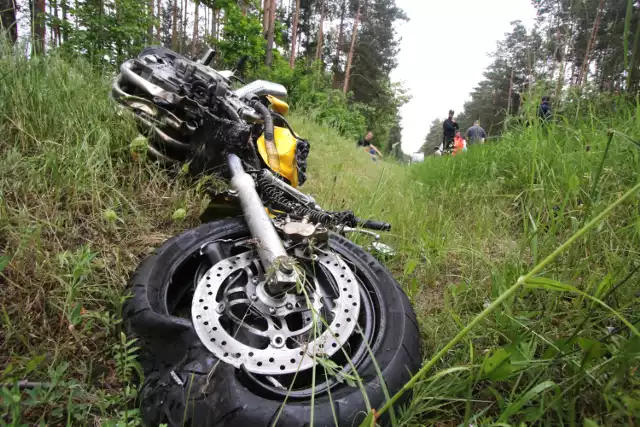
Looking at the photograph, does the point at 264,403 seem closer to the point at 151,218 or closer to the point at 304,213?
the point at 304,213

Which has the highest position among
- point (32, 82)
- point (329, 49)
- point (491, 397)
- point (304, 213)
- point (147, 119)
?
point (329, 49)

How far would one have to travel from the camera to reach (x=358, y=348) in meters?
1.21

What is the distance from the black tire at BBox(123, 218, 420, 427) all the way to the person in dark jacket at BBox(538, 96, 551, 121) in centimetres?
218

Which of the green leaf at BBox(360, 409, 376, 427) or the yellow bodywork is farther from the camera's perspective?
the yellow bodywork

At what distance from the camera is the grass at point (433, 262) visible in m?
0.94

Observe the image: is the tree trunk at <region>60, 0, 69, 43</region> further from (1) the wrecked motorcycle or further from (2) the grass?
(1) the wrecked motorcycle

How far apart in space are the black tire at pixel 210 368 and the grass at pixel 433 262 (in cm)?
9

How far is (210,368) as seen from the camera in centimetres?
107

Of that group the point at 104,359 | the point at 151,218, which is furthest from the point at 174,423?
the point at 151,218

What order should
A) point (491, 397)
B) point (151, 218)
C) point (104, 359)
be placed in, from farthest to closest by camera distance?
point (151, 218)
point (104, 359)
point (491, 397)

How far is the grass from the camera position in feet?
3.08

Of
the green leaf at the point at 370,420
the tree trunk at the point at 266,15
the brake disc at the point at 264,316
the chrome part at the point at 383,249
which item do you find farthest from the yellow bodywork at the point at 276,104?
the tree trunk at the point at 266,15

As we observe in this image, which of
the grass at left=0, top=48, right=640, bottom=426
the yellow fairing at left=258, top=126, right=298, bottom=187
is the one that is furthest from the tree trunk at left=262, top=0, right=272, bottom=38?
the yellow fairing at left=258, top=126, right=298, bottom=187

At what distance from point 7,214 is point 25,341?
64cm
